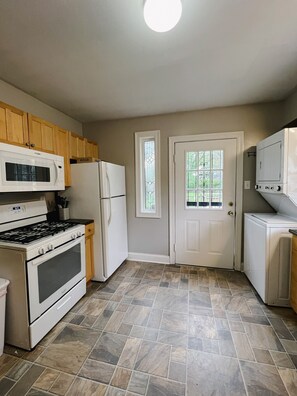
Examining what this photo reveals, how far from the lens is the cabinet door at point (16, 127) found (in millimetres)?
1757

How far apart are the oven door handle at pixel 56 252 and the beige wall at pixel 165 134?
1238mm

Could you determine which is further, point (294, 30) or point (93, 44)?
point (93, 44)

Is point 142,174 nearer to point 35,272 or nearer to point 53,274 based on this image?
point 53,274

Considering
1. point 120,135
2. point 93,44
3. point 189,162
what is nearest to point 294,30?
point 93,44

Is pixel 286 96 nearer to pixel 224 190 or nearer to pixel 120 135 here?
pixel 224 190

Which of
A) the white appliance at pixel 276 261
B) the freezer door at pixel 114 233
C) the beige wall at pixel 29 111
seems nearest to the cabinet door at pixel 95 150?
the beige wall at pixel 29 111

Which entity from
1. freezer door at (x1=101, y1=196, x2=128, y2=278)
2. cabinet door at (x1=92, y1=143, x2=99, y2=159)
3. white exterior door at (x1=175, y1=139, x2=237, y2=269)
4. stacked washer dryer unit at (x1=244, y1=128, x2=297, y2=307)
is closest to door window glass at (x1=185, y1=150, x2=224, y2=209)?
white exterior door at (x1=175, y1=139, x2=237, y2=269)

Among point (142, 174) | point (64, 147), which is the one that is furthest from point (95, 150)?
point (142, 174)

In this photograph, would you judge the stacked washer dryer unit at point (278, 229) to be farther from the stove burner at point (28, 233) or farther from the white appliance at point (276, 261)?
the stove burner at point (28, 233)

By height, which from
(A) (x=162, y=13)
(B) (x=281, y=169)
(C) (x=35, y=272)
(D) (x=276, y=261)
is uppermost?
(A) (x=162, y=13)

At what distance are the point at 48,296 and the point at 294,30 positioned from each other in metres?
2.90

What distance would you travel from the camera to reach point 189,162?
296 centimetres

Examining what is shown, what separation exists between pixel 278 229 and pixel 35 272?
235cm

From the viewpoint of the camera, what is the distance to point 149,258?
128 inches
